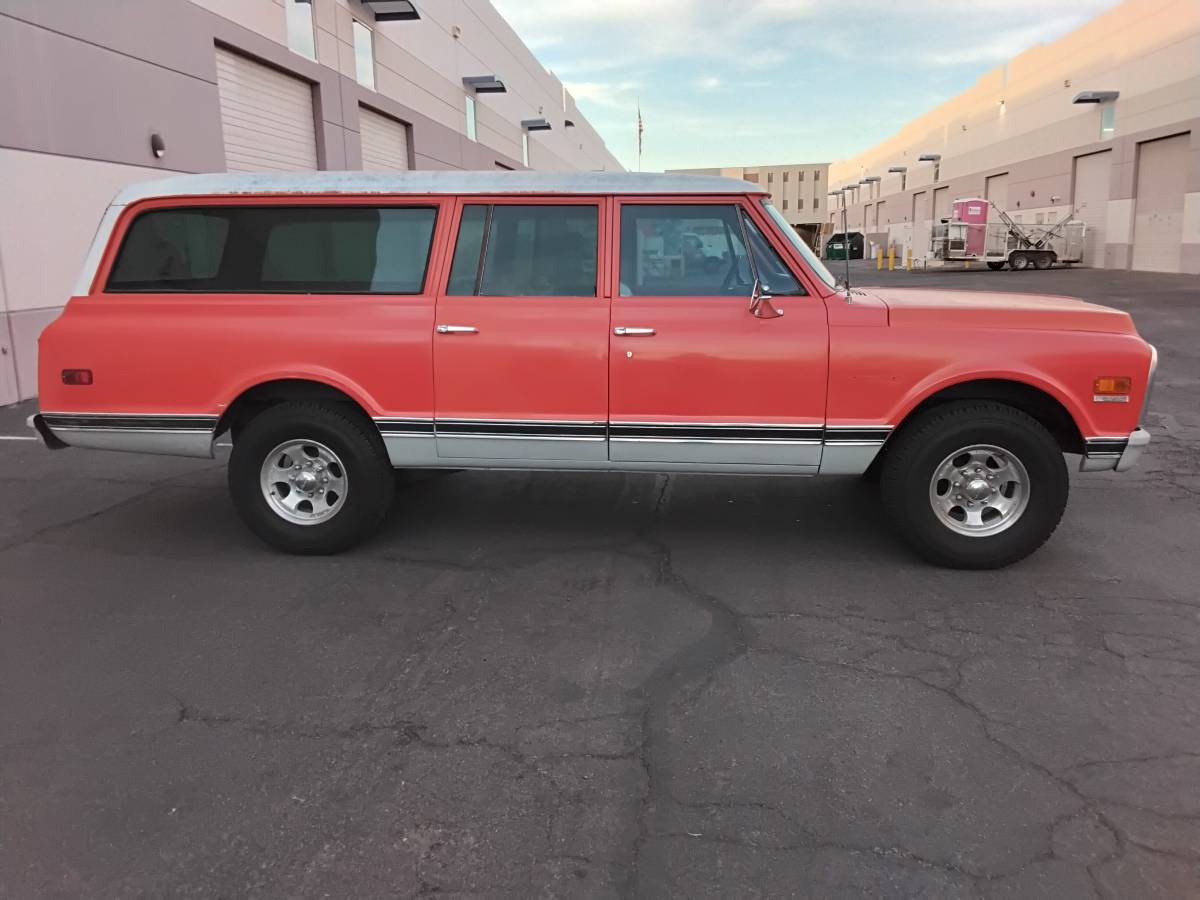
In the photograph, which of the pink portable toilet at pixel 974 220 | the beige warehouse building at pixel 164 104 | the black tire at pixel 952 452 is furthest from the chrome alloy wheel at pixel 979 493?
the pink portable toilet at pixel 974 220

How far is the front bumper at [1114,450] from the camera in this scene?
4.46 m

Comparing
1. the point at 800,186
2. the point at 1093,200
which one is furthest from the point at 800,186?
the point at 1093,200

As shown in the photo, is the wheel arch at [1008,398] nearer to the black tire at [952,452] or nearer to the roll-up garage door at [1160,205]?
the black tire at [952,452]

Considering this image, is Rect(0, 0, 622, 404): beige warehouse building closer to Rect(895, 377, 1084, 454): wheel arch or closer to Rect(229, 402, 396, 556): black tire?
Rect(229, 402, 396, 556): black tire

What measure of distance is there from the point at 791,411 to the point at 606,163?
70.0 metres

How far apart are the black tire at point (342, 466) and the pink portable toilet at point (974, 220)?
3584 centimetres

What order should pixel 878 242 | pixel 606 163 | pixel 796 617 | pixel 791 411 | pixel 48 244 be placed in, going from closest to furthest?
1. pixel 796 617
2. pixel 791 411
3. pixel 48 244
4. pixel 878 242
5. pixel 606 163

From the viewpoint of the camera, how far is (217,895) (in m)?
2.37

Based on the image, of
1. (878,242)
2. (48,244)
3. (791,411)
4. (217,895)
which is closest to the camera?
(217,895)

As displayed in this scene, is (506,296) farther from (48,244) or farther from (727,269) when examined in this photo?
(48,244)

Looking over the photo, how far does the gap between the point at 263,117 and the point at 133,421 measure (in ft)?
37.7

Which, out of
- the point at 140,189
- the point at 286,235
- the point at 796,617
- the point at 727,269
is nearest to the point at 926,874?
the point at 796,617

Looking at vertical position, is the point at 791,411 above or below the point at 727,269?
below

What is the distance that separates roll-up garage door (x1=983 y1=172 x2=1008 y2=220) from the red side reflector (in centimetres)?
4667
